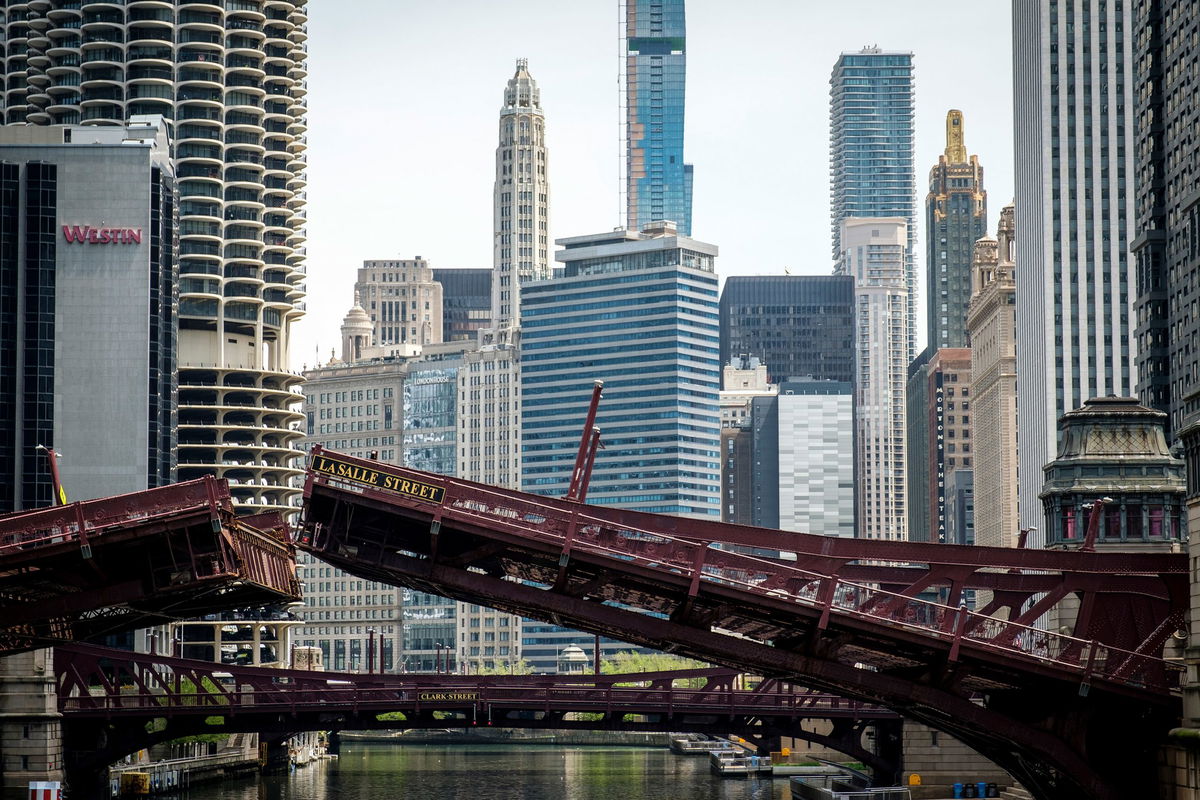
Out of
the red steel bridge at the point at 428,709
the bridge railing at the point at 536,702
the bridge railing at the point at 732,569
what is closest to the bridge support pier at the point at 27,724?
the red steel bridge at the point at 428,709

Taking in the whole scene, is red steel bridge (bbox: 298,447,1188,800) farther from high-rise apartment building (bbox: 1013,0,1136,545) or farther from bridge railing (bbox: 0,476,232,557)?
high-rise apartment building (bbox: 1013,0,1136,545)

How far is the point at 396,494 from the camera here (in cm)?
5791

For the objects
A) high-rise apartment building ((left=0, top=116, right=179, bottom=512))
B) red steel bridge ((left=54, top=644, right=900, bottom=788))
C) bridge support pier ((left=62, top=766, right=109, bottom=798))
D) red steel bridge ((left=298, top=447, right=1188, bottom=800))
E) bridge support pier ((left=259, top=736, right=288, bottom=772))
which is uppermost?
high-rise apartment building ((left=0, top=116, right=179, bottom=512))

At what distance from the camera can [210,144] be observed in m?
194

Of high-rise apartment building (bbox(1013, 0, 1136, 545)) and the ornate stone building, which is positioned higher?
high-rise apartment building (bbox(1013, 0, 1136, 545))

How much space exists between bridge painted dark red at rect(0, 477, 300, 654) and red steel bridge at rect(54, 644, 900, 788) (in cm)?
3653

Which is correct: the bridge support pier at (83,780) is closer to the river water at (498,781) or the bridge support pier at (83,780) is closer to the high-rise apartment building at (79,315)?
the river water at (498,781)

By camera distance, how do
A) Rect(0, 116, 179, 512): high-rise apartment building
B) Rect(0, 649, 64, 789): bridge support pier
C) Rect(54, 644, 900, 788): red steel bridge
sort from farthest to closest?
1. Rect(0, 116, 179, 512): high-rise apartment building
2. Rect(54, 644, 900, 788): red steel bridge
3. Rect(0, 649, 64, 789): bridge support pier

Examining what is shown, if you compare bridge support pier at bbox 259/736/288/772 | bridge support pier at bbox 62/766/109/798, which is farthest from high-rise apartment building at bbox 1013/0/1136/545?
bridge support pier at bbox 62/766/109/798

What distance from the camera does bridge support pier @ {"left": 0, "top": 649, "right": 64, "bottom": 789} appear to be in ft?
310

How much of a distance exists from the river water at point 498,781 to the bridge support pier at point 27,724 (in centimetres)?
2061

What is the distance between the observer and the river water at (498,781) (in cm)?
11969

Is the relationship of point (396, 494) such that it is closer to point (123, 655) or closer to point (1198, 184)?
point (123, 655)

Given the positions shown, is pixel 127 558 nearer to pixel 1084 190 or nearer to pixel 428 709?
pixel 428 709
